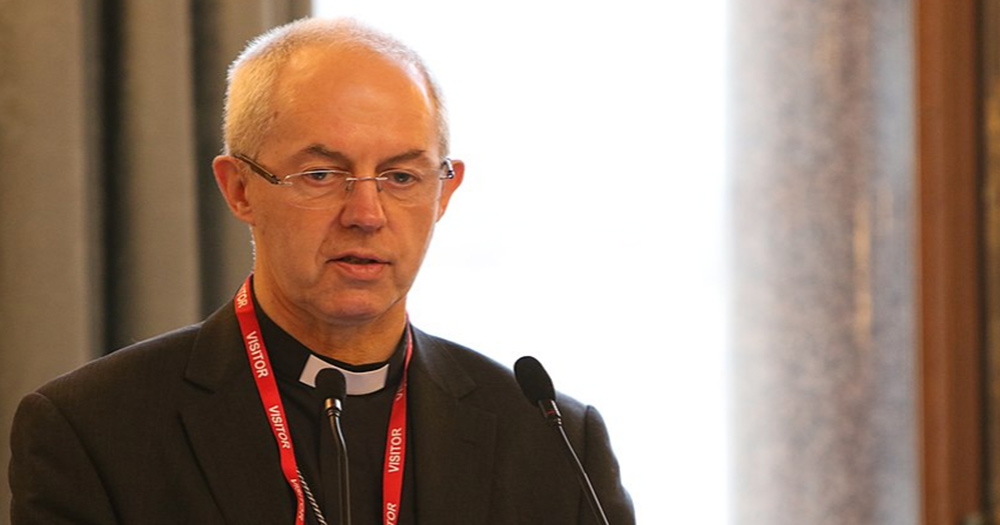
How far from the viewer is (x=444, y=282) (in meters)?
3.25

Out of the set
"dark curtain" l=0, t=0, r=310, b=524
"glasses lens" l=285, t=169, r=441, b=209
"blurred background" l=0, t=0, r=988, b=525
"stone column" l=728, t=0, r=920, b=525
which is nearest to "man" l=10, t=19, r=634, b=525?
"glasses lens" l=285, t=169, r=441, b=209

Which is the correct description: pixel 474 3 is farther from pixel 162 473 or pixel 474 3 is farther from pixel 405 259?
pixel 162 473

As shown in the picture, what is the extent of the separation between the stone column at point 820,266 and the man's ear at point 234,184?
1662 millimetres

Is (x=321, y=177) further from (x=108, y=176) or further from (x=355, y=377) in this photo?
(x=108, y=176)

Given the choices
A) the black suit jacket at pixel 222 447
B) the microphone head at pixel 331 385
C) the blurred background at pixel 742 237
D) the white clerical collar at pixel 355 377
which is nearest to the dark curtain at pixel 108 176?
the blurred background at pixel 742 237

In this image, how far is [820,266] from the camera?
11.4 feet

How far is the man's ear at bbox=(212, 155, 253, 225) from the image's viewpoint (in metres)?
2.07

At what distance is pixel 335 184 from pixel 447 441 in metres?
0.47

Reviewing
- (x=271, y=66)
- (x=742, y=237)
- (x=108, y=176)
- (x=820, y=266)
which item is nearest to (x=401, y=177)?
(x=271, y=66)

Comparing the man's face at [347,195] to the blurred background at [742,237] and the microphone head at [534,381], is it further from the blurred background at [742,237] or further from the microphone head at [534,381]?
the blurred background at [742,237]

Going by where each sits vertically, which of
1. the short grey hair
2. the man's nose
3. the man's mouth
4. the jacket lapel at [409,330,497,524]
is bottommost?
the jacket lapel at [409,330,497,524]

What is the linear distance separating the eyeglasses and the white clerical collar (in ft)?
0.90

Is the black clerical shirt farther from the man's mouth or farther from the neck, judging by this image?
the man's mouth

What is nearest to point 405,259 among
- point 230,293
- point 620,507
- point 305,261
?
point 305,261
